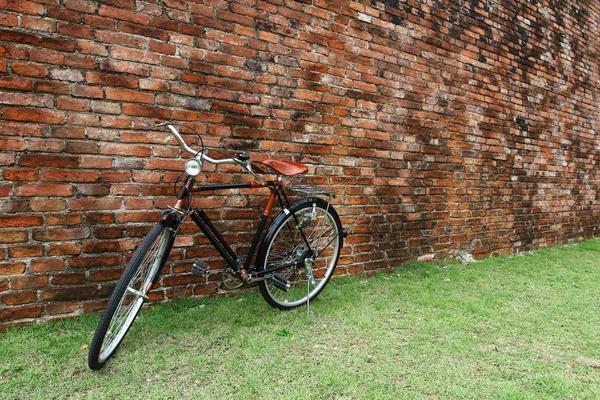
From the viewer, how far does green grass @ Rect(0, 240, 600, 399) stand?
173cm

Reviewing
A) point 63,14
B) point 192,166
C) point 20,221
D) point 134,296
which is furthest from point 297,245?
point 63,14

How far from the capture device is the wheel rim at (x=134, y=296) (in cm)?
183

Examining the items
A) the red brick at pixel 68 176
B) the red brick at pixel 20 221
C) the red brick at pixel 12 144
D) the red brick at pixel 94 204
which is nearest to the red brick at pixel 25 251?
the red brick at pixel 20 221

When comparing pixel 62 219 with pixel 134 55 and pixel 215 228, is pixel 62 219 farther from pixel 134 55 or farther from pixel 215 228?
pixel 134 55

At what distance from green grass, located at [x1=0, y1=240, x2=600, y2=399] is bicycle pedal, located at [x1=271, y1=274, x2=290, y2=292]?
8.2 inches

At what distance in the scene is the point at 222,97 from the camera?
2.65 m

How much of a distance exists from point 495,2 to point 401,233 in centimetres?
302

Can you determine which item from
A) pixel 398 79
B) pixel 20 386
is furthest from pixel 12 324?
pixel 398 79

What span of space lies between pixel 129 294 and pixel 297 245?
3.95ft

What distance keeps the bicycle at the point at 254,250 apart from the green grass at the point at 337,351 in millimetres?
149

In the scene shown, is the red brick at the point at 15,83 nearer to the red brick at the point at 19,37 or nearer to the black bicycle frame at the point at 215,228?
the red brick at the point at 19,37

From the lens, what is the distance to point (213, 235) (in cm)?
232

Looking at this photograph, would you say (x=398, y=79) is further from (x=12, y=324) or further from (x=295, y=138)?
(x=12, y=324)

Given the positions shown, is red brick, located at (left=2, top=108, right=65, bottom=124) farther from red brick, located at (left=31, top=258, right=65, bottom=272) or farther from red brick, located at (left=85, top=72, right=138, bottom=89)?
red brick, located at (left=31, top=258, right=65, bottom=272)
